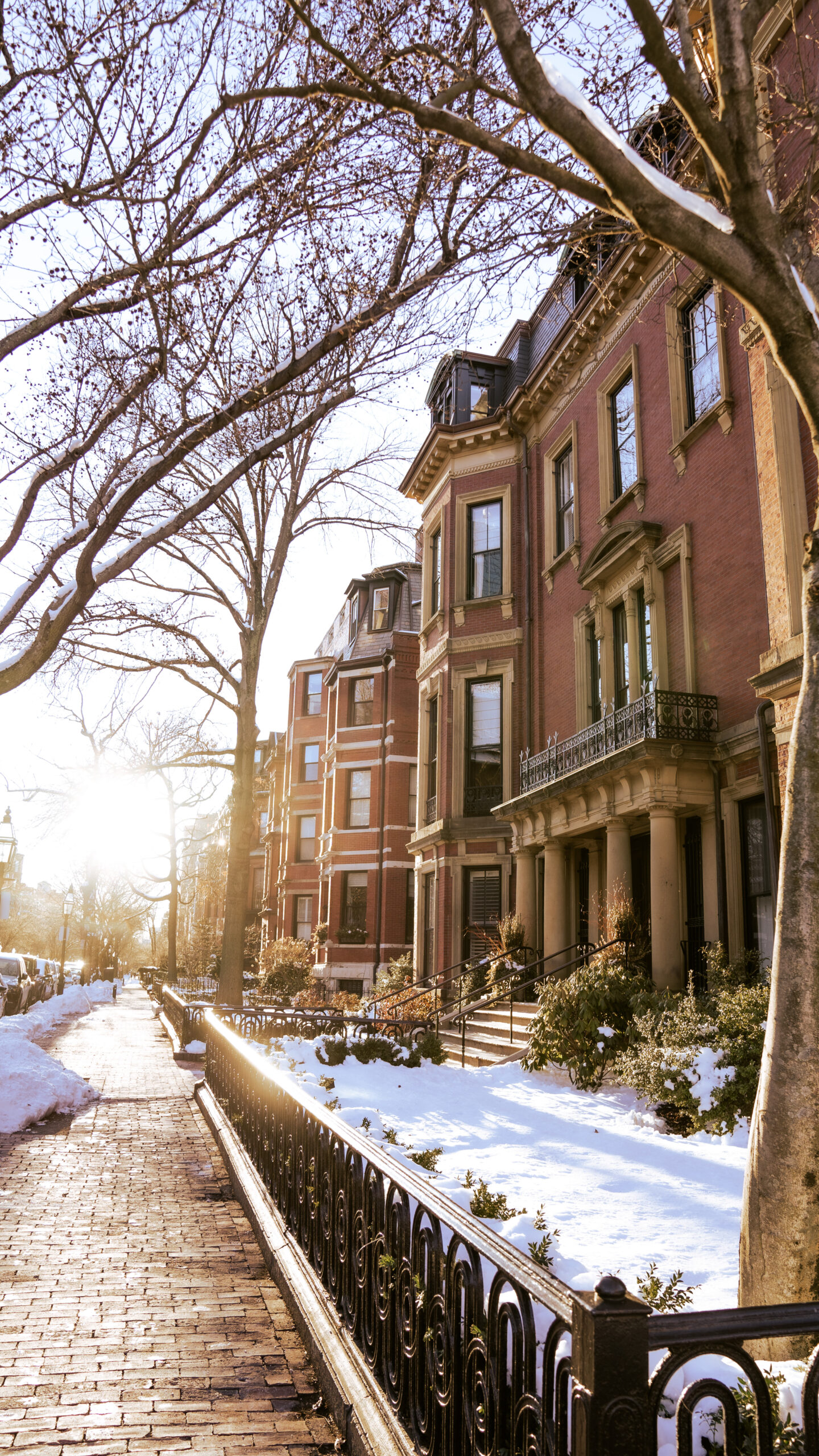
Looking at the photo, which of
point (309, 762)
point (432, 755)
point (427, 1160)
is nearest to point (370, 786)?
point (309, 762)

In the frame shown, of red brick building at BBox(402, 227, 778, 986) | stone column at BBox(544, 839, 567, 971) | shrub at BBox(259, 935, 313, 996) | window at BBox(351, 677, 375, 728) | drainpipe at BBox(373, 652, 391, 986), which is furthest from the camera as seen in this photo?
window at BBox(351, 677, 375, 728)

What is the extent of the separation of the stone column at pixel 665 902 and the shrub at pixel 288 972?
17.1 meters

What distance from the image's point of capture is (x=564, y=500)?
19.9 meters

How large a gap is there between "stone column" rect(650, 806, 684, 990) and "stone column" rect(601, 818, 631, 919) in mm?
1111

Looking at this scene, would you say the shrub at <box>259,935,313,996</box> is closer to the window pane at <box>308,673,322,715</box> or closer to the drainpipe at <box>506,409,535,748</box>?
the drainpipe at <box>506,409,535,748</box>

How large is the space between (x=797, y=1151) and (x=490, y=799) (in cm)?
1761

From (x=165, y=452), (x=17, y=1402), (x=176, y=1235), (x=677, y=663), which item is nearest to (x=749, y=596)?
(x=677, y=663)

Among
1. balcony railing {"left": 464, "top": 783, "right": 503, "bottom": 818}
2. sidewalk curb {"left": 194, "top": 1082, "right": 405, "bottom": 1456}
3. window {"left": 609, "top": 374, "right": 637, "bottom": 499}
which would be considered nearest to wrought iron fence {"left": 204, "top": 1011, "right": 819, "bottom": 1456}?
sidewalk curb {"left": 194, "top": 1082, "right": 405, "bottom": 1456}

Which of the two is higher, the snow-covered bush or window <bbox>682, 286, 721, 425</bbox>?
window <bbox>682, 286, 721, 425</bbox>

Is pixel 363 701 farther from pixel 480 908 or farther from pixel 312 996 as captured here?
pixel 480 908

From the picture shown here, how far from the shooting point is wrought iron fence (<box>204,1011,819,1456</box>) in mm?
1932

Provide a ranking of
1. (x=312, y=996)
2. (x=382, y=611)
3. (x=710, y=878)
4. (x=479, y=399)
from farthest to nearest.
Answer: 1. (x=382, y=611)
2. (x=312, y=996)
3. (x=479, y=399)
4. (x=710, y=878)

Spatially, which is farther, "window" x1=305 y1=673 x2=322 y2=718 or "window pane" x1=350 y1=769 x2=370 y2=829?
"window" x1=305 y1=673 x2=322 y2=718

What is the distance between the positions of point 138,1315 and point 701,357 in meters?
14.0
